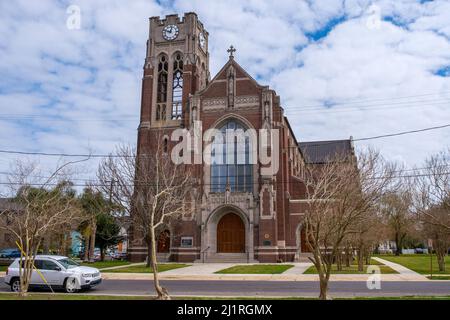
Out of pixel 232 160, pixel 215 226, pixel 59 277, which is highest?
pixel 232 160

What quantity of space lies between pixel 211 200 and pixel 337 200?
90.7 feet

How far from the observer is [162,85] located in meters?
48.8

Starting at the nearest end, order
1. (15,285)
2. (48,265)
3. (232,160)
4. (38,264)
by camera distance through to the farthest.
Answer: (15,285) < (48,265) < (38,264) < (232,160)

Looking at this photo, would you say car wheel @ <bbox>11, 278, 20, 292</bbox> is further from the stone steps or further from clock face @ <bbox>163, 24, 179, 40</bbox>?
clock face @ <bbox>163, 24, 179, 40</bbox>

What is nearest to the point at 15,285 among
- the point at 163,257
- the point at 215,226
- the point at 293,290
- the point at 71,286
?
the point at 71,286

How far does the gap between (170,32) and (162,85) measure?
20.2ft

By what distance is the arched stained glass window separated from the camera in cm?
4184

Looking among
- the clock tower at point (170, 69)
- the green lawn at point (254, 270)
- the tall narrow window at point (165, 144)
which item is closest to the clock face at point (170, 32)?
the clock tower at point (170, 69)

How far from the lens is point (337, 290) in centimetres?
1759

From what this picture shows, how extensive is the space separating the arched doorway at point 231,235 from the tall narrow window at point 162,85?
1456cm

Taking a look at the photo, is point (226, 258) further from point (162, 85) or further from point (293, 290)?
point (293, 290)

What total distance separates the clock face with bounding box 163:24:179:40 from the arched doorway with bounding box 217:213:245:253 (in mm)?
21761

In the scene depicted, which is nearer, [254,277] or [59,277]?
[59,277]
